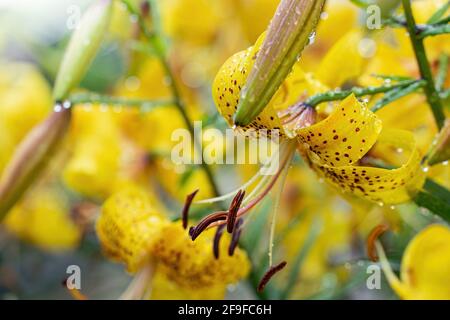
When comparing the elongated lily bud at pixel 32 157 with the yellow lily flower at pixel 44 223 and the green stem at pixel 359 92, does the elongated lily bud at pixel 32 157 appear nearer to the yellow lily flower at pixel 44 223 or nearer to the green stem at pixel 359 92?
the green stem at pixel 359 92

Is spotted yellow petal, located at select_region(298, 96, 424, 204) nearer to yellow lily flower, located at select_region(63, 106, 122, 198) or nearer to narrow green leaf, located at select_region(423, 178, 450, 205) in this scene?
narrow green leaf, located at select_region(423, 178, 450, 205)

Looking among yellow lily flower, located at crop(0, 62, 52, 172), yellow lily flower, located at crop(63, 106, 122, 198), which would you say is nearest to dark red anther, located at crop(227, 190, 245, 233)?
yellow lily flower, located at crop(63, 106, 122, 198)

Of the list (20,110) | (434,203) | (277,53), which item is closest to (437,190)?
(434,203)

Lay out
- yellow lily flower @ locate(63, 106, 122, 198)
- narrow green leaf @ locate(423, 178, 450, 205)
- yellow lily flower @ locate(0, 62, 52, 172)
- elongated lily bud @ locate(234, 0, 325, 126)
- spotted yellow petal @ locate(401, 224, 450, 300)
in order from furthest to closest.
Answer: yellow lily flower @ locate(0, 62, 52, 172)
yellow lily flower @ locate(63, 106, 122, 198)
spotted yellow petal @ locate(401, 224, 450, 300)
narrow green leaf @ locate(423, 178, 450, 205)
elongated lily bud @ locate(234, 0, 325, 126)

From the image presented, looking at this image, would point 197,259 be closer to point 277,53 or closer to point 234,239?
point 234,239

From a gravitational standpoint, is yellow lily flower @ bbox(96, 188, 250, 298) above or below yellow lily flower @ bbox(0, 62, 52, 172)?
below

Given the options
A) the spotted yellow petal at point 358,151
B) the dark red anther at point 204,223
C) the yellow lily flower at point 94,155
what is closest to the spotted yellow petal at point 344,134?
the spotted yellow petal at point 358,151

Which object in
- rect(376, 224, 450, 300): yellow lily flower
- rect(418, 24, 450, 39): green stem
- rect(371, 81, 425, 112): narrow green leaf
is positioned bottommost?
rect(376, 224, 450, 300): yellow lily flower
